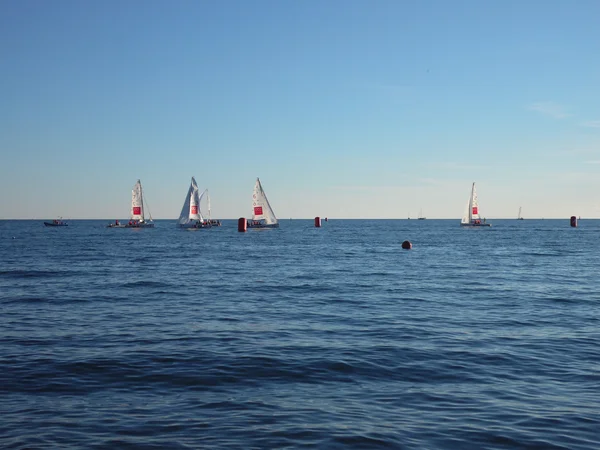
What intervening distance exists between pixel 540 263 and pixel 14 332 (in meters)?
47.9

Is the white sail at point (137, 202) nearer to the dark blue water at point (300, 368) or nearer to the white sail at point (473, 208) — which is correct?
the white sail at point (473, 208)

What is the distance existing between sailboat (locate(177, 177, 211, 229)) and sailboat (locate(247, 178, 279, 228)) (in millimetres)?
14937

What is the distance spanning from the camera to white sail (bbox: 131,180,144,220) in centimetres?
15025

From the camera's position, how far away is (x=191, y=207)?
485ft

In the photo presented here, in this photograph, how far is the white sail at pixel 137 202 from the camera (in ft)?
493

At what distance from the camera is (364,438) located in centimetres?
1034

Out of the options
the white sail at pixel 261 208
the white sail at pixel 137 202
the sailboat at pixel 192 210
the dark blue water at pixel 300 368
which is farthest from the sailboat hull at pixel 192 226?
the dark blue water at pixel 300 368

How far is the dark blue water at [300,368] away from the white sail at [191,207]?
107951 millimetres

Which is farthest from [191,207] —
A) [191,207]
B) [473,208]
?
[473,208]

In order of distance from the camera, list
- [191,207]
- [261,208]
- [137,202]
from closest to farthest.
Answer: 1. [261,208]
2. [191,207]
3. [137,202]

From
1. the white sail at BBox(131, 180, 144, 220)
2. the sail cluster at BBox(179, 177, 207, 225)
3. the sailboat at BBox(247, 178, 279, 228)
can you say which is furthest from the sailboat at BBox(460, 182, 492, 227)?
the white sail at BBox(131, 180, 144, 220)

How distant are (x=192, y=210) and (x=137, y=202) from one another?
1724 cm

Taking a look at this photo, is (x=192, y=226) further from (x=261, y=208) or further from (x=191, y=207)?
(x=261, y=208)

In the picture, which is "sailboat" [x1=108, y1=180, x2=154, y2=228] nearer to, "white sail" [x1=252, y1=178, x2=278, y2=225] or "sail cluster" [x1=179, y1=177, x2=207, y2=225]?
"sail cluster" [x1=179, y1=177, x2=207, y2=225]
